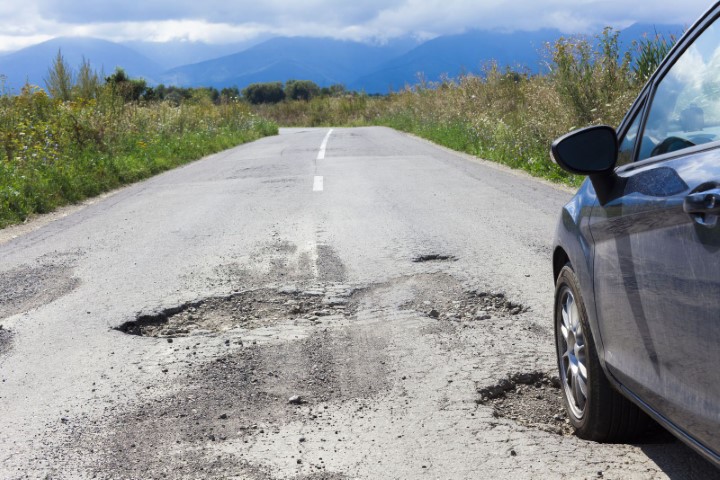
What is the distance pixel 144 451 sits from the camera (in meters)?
3.37

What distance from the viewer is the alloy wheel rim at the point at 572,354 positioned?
3.27 meters

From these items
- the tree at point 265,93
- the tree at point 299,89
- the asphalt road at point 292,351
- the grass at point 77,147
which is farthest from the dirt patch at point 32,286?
the tree at point 265,93

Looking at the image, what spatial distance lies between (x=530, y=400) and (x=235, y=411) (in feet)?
4.61

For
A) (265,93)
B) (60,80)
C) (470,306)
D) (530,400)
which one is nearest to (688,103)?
(530,400)

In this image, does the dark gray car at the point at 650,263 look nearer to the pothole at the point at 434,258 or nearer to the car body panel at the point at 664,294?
the car body panel at the point at 664,294

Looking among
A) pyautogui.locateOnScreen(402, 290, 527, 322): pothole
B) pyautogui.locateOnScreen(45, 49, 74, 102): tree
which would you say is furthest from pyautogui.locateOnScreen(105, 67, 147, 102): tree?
pyautogui.locateOnScreen(402, 290, 527, 322): pothole

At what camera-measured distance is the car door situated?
6.70ft

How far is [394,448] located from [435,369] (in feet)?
3.28

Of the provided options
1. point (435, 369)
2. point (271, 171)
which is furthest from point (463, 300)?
point (271, 171)

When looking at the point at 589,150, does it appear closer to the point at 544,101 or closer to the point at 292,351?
the point at 292,351

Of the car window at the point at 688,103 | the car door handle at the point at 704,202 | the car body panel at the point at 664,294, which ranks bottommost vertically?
the car body panel at the point at 664,294

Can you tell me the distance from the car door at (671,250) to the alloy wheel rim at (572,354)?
35cm

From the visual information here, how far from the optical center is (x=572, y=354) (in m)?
3.42

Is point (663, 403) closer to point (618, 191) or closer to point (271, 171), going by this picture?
point (618, 191)
